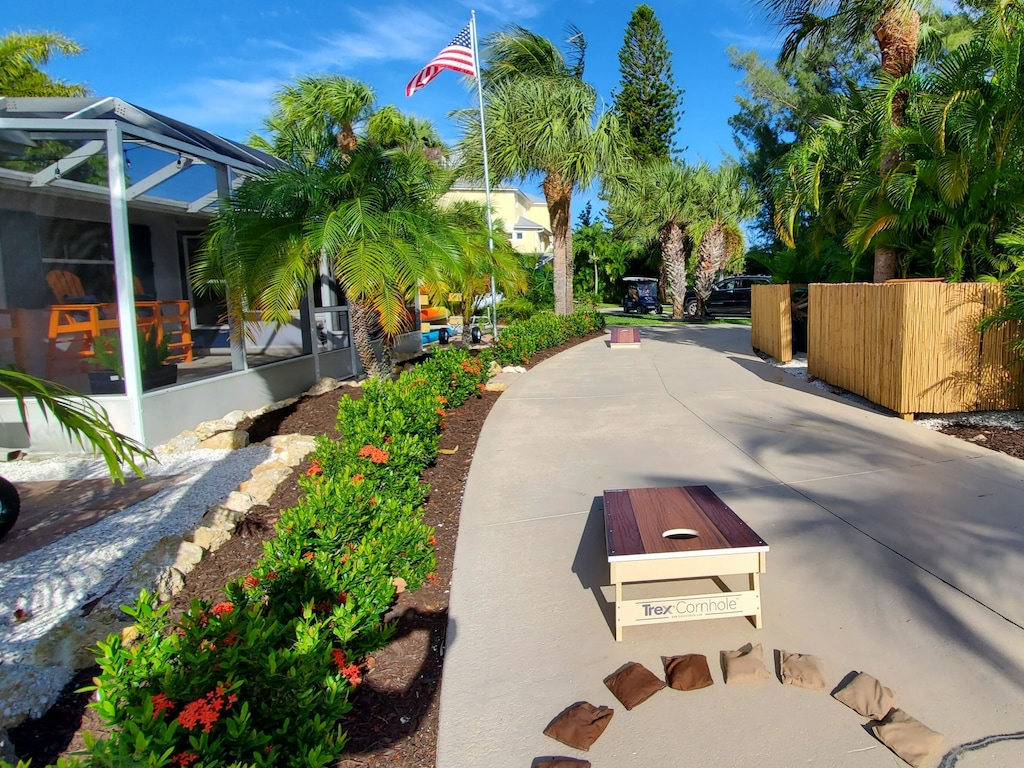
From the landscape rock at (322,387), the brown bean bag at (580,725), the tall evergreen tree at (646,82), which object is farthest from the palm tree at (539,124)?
the tall evergreen tree at (646,82)

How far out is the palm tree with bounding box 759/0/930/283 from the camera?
991 centimetres

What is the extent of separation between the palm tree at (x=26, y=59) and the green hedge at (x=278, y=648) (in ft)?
65.0

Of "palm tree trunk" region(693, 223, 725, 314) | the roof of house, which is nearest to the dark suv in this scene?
"palm tree trunk" region(693, 223, 725, 314)

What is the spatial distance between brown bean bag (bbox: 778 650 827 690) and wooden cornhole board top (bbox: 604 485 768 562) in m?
0.48

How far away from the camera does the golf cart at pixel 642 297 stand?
32.0m

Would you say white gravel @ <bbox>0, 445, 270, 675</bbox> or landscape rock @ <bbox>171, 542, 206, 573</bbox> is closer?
white gravel @ <bbox>0, 445, 270, 675</bbox>

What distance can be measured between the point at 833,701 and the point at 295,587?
2.41 metres

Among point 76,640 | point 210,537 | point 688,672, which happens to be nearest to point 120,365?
point 210,537

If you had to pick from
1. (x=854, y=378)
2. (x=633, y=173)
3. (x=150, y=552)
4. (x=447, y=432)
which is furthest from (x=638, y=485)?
(x=633, y=173)

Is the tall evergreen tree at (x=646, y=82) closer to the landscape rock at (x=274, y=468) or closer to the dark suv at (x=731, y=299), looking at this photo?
→ the dark suv at (x=731, y=299)

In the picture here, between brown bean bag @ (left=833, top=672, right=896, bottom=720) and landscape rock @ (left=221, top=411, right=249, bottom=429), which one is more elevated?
landscape rock @ (left=221, top=411, right=249, bottom=429)

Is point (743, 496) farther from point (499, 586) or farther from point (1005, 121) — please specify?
point (1005, 121)

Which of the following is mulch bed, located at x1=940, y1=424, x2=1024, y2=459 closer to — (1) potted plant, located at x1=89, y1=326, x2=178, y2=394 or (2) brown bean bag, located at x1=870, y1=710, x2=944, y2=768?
(2) brown bean bag, located at x1=870, y1=710, x2=944, y2=768

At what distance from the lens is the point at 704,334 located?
19.3 meters
